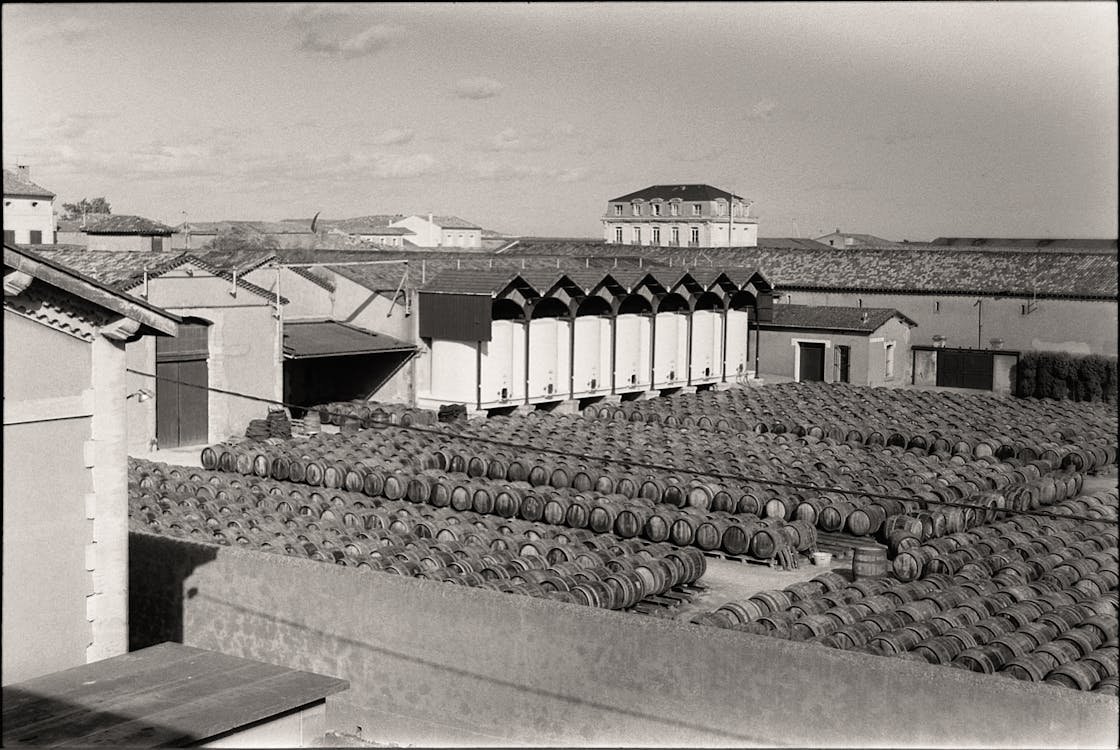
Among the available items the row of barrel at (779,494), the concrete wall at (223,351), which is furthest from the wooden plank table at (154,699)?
the concrete wall at (223,351)

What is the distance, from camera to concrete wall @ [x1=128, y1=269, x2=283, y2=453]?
29.8 meters

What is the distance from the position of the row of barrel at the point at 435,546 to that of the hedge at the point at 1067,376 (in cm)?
2543

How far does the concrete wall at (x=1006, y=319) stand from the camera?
43000 mm

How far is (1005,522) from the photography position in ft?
73.4

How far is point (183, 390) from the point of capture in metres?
30.7

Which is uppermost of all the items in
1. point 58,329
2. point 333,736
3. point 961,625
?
point 58,329

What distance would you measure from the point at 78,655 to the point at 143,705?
3.00m

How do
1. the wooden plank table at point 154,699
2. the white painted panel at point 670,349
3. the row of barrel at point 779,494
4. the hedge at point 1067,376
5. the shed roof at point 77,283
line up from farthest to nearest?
the white painted panel at point 670,349 < the hedge at point 1067,376 < the row of barrel at point 779,494 < the shed roof at point 77,283 < the wooden plank table at point 154,699

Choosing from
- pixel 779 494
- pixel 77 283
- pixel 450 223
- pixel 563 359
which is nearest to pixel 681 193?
pixel 450 223

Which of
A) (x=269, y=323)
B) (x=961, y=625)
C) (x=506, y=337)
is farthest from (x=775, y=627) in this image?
(x=506, y=337)

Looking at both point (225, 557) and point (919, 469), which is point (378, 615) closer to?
point (225, 557)

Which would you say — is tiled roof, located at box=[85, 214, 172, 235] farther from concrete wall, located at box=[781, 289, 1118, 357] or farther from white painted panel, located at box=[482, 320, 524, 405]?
concrete wall, located at box=[781, 289, 1118, 357]

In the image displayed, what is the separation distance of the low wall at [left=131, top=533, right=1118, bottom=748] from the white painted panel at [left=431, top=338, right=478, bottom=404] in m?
19.8

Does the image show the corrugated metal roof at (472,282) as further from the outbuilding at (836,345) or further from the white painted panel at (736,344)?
the outbuilding at (836,345)
